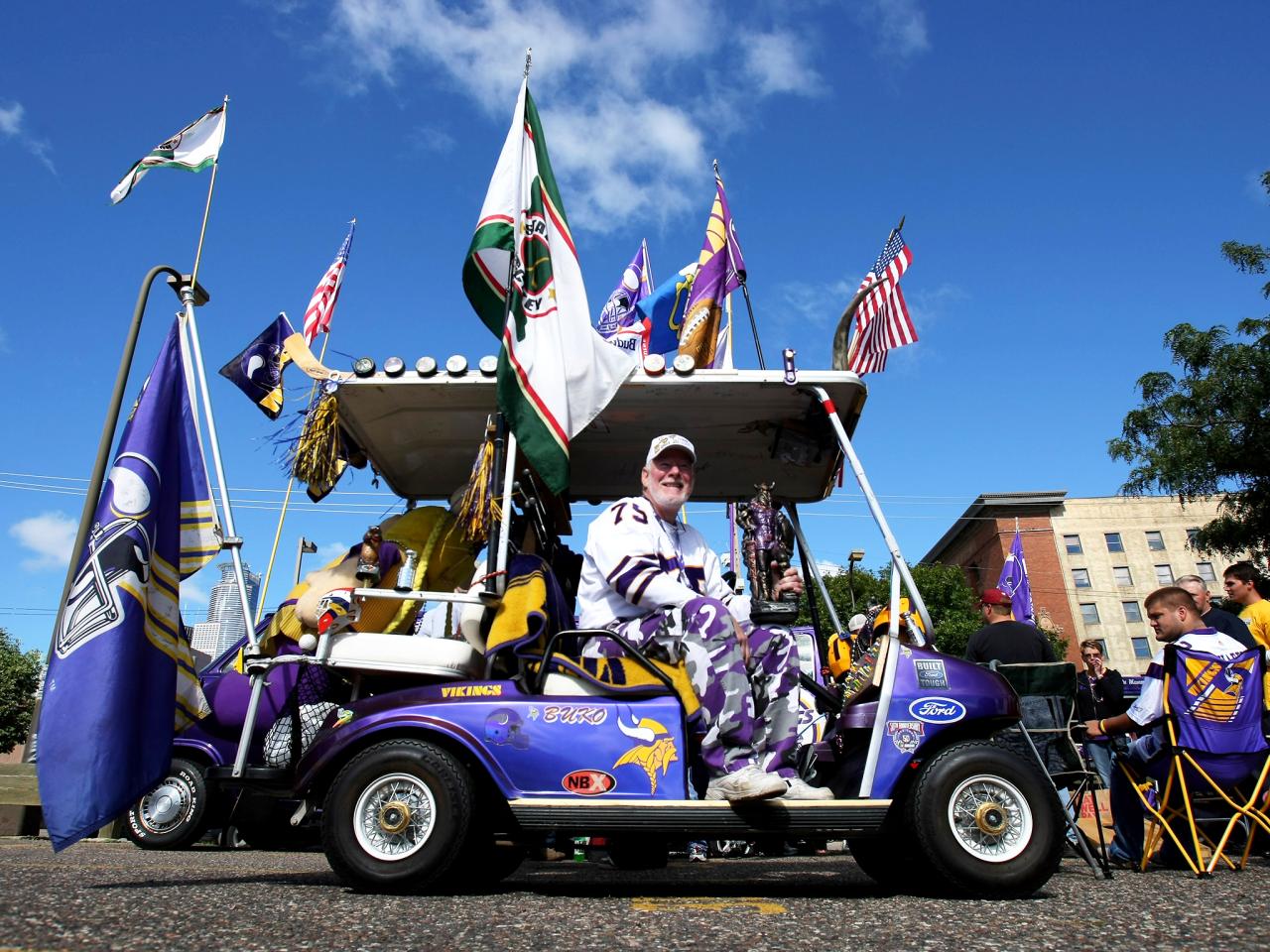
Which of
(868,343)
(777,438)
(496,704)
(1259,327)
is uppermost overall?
(1259,327)

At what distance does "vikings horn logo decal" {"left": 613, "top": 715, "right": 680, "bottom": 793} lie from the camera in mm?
3531

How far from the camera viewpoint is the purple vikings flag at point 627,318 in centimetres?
896

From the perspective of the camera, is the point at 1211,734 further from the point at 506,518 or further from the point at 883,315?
the point at 506,518

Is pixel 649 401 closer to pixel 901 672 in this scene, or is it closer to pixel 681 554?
pixel 681 554

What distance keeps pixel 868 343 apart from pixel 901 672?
2.30 m

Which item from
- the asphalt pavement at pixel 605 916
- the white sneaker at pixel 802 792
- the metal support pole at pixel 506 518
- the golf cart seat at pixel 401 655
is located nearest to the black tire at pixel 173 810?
the asphalt pavement at pixel 605 916

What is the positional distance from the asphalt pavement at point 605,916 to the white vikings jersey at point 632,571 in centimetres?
122

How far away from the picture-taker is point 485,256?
4730 mm

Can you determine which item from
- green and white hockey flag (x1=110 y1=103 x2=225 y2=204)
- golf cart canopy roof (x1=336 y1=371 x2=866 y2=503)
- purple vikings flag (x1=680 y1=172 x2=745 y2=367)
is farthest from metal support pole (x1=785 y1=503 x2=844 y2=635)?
green and white hockey flag (x1=110 y1=103 x2=225 y2=204)

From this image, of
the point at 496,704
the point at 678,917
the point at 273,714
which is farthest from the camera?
the point at 273,714

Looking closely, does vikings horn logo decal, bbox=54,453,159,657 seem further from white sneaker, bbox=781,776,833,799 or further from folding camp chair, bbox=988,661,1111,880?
folding camp chair, bbox=988,661,1111,880

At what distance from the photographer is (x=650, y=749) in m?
3.55

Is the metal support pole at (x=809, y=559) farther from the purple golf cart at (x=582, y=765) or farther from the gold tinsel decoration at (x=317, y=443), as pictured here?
the gold tinsel decoration at (x=317, y=443)

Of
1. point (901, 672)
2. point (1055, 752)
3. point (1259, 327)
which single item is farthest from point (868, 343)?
point (1259, 327)
